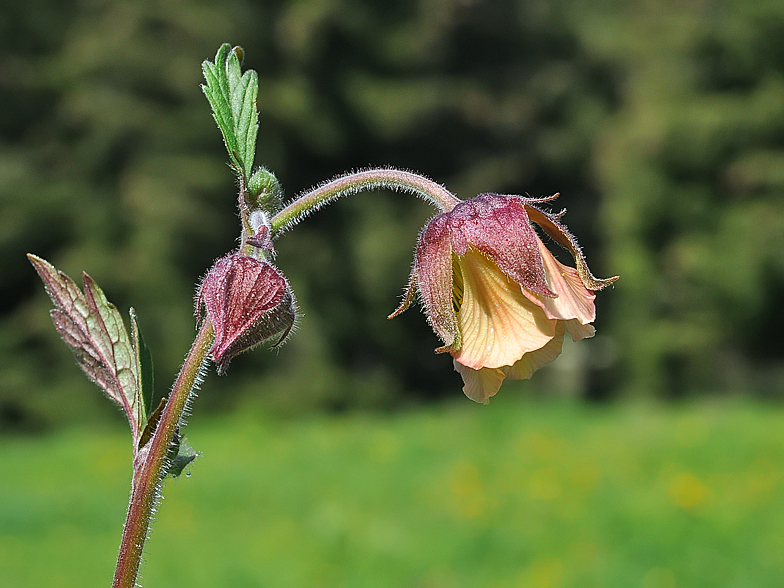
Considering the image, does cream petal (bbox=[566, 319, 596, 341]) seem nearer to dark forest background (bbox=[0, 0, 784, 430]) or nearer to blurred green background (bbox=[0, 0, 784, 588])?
blurred green background (bbox=[0, 0, 784, 588])

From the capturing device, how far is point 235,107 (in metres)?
0.95

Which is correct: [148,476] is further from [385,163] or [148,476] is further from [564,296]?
[385,163]

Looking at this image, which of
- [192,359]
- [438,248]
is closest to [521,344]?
[438,248]

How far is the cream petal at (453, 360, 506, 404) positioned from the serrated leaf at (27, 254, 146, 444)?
1.05 feet

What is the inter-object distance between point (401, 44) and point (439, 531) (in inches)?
325

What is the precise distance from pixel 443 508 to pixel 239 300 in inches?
155

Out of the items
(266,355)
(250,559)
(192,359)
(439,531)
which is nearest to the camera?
(192,359)

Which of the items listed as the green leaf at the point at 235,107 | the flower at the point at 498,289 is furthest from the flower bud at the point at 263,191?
the flower at the point at 498,289

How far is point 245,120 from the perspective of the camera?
0.94 metres

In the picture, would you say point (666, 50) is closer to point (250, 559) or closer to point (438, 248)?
point (250, 559)

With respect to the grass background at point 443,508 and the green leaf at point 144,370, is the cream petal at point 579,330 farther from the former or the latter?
the grass background at point 443,508

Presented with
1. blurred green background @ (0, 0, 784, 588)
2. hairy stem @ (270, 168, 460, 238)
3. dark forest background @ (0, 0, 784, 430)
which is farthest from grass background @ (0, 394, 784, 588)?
dark forest background @ (0, 0, 784, 430)

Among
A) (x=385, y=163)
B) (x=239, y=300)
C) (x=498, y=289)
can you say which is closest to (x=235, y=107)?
(x=239, y=300)

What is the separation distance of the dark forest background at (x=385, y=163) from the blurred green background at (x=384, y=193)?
28 mm
